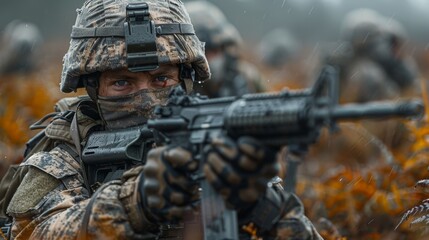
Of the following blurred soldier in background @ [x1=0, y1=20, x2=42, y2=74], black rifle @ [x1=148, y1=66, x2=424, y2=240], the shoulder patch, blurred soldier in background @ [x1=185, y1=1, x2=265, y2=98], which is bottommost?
blurred soldier in background @ [x1=0, y1=20, x2=42, y2=74]

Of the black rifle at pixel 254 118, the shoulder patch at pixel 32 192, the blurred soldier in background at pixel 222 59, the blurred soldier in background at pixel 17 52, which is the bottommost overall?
the blurred soldier in background at pixel 17 52

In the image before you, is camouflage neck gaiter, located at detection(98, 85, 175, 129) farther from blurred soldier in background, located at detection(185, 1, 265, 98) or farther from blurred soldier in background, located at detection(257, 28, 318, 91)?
blurred soldier in background, located at detection(257, 28, 318, 91)

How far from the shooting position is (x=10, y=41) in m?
22.5

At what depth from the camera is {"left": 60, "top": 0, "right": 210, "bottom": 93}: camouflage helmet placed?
19.2 feet

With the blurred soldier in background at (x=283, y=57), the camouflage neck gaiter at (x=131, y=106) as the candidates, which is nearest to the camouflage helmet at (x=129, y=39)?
the camouflage neck gaiter at (x=131, y=106)

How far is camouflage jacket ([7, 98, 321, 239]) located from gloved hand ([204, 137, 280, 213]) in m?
0.37

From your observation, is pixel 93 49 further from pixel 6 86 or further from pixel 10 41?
pixel 10 41

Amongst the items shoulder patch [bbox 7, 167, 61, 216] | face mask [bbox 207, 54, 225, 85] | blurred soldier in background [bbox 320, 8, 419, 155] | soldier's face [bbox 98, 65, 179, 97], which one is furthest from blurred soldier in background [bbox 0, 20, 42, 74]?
shoulder patch [bbox 7, 167, 61, 216]

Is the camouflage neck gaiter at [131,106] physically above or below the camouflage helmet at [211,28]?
above

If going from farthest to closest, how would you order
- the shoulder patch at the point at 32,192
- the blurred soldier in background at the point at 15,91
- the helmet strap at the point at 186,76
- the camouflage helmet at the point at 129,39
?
the blurred soldier in background at the point at 15,91
the helmet strap at the point at 186,76
the camouflage helmet at the point at 129,39
the shoulder patch at the point at 32,192

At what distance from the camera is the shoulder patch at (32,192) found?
5707 millimetres

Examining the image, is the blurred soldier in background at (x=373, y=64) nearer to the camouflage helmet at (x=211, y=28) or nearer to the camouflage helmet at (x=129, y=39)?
the camouflage helmet at (x=211, y=28)

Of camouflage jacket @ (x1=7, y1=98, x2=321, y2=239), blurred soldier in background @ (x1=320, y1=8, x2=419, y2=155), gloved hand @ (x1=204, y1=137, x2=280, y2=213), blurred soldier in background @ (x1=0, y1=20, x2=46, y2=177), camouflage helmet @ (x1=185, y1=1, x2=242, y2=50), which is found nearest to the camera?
gloved hand @ (x1=204, y1=137, x2=280, y2=213)

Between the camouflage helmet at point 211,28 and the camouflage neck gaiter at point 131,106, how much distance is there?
7.82 meters
